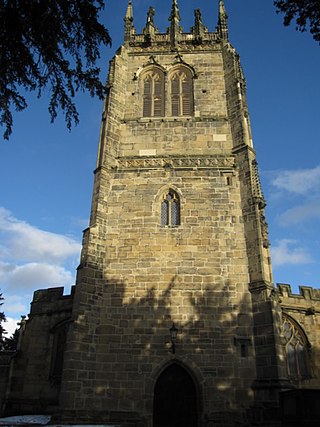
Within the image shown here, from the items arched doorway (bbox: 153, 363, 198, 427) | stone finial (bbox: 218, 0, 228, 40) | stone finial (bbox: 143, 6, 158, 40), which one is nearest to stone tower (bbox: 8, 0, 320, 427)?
arched doorway (bbox: 153, 363, 198, 427)

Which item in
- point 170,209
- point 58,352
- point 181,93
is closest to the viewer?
point 170,209

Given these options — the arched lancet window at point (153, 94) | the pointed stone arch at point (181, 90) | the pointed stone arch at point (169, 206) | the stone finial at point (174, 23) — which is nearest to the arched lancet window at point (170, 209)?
the pointed stone arch at point (169, 206)

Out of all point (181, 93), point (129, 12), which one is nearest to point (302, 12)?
point (181, 93)

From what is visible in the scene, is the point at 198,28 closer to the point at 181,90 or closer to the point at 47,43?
the point at 181,90

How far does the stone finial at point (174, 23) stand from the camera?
19.8 meters

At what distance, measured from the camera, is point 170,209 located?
1477 cm

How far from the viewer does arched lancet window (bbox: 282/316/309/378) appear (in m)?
14.3

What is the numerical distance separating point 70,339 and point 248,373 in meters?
5.40

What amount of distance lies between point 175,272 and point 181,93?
29.3 feet

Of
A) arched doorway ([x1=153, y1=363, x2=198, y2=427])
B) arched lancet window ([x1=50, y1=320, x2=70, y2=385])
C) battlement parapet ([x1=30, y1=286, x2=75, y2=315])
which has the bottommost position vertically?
arched doorway ([x1=153, y1=363, x2=198, y2=427])

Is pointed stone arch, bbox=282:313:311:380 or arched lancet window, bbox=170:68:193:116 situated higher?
arched lancet window, bbox=170:68:193:116

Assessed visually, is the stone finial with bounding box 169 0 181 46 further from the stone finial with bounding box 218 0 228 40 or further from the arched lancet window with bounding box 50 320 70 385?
the arched lancet window with bounding box 50 320 70 385

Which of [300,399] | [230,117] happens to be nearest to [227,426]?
[300,399]

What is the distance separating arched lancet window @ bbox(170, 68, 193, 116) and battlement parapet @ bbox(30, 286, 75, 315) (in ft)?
29.2
